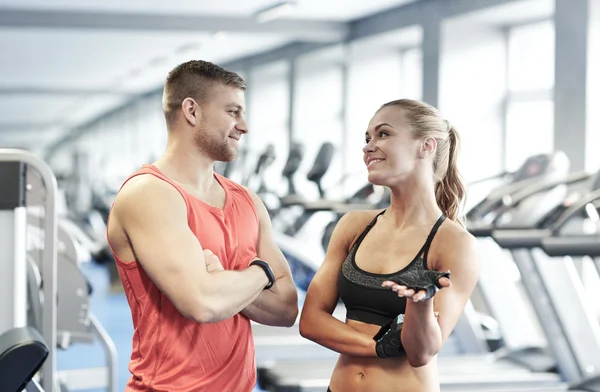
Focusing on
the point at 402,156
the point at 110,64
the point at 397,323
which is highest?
the point at 110,64

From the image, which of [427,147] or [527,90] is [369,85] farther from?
[427,147]

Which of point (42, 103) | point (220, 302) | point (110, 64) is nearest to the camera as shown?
point (220, 302)

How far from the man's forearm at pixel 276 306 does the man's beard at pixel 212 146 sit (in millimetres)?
318

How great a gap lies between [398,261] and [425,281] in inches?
11.5

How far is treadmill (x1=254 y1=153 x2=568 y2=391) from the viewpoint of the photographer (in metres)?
4.15

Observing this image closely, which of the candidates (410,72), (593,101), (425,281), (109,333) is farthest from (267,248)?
(410,72)

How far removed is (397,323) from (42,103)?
59.7 feet

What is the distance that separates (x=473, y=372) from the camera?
184 inches

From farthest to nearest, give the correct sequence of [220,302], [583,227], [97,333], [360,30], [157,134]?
[157,134] → [360,30] → [583,227] → [97,333] → [220,302]

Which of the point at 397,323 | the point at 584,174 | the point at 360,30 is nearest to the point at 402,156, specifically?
the point at 397,323

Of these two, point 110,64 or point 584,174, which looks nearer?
point 584,174

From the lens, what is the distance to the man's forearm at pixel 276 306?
6.41ft

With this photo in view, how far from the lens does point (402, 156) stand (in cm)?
196

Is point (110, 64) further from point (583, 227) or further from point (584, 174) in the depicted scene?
point (584, 174)
